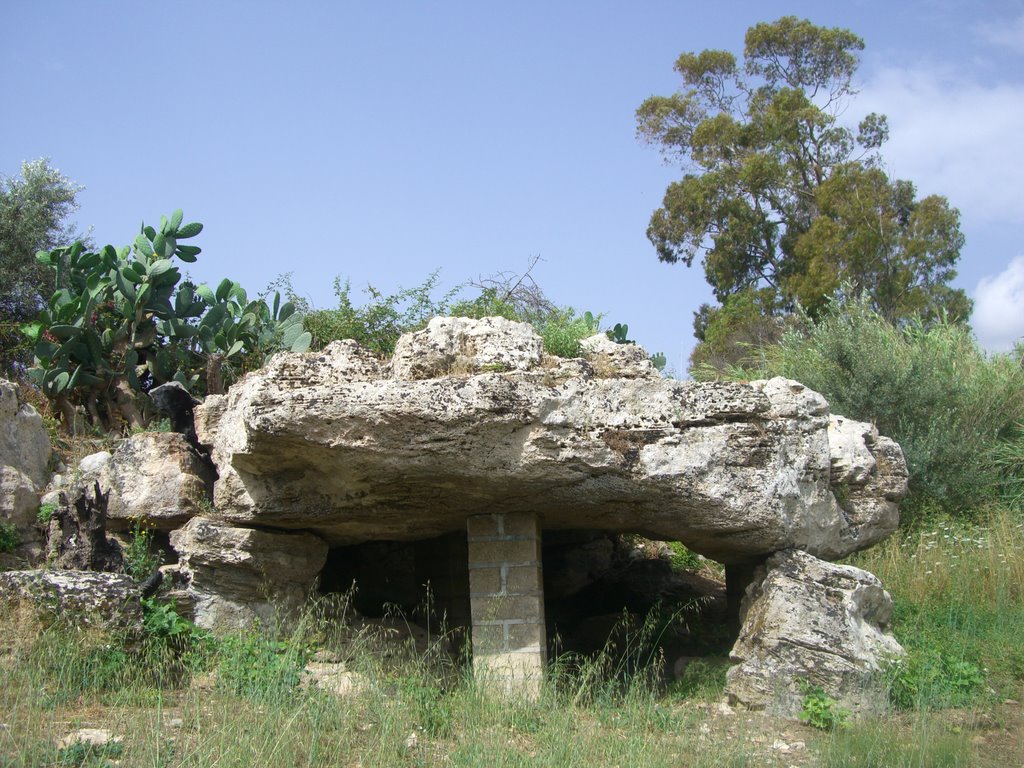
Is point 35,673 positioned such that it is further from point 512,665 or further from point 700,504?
point 700,504

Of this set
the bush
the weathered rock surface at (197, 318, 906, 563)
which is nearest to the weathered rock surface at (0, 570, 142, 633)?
the weathered rock surface at (197, 318, 906, 563)

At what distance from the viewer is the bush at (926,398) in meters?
10.8

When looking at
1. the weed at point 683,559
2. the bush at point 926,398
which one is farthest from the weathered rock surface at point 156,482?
the bush at point 926,398

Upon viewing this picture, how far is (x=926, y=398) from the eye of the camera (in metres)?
11.2

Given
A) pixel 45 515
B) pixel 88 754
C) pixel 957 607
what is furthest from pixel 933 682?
pixel 45 515

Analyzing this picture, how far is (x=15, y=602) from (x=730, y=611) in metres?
5.29

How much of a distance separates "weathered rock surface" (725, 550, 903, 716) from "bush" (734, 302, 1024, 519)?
4.26 m

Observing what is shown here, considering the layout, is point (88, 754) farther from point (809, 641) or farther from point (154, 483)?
point (809, 641)

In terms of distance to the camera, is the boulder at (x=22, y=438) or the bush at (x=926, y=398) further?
the bush at (x=926, y=398)

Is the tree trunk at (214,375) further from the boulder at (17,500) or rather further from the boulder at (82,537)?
the boulder at (82,537)

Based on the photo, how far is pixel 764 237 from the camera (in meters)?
24.9

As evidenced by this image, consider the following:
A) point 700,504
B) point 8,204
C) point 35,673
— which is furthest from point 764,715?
point 8,204

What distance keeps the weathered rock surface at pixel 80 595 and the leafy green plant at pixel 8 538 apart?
131 cm

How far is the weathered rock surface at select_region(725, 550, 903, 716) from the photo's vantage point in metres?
6.41
